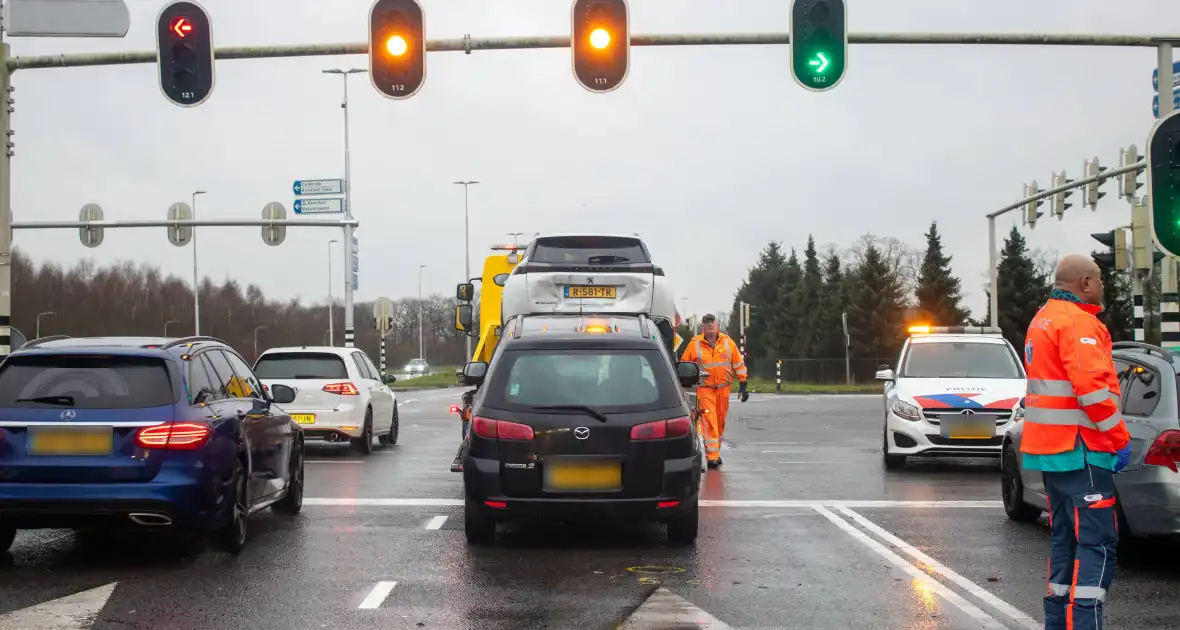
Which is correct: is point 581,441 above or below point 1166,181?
below

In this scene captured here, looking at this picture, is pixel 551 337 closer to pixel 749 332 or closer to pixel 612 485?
pixel 612 485

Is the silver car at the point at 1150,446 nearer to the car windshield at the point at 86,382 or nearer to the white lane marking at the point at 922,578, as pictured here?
the white lane marking at the point at 922,578

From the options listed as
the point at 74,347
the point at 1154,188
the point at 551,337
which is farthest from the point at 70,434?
the point at 1154,188

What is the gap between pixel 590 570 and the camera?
8.18 m

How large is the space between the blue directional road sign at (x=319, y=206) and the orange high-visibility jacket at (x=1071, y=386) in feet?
106

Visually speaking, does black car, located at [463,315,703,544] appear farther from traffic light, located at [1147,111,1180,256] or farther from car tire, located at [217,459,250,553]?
traffic light, located at [1147,111,1180,256]

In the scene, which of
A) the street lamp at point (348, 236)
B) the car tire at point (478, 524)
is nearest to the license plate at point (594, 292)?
the car tire at point (478, 524)

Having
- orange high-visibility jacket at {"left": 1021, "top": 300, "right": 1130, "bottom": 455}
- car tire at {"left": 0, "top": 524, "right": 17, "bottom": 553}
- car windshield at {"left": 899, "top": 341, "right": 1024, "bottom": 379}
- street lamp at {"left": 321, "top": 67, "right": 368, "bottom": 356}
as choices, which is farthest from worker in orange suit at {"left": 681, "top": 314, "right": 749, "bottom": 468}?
street lamp at {"left": 321, "top": 67, "right": 368, "bottom": 356}

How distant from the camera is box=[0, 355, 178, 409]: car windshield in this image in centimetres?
820

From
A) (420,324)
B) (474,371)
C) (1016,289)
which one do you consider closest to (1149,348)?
(474,371)

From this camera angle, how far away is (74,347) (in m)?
8.46

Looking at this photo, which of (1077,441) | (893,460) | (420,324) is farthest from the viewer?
(420,324)

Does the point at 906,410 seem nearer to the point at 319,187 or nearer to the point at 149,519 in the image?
the point at 149,519

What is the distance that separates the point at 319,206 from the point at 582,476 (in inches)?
1167
